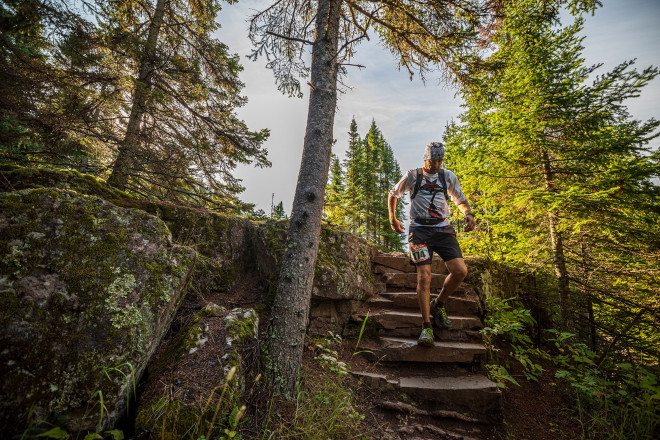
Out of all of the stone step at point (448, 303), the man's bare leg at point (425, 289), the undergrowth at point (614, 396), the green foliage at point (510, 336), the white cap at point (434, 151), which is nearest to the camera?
the undergrowth at point (614, 396)

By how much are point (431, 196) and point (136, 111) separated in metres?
7.64

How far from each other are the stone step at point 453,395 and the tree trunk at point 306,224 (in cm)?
145

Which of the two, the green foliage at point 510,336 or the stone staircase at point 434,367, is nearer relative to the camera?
the stone staircase at point 434,367

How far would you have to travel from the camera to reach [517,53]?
19.8 ft

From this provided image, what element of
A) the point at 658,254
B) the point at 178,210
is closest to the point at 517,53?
the point at 658,254

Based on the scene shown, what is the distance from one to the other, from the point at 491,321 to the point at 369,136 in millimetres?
20801

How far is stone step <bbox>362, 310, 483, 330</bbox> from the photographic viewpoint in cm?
431

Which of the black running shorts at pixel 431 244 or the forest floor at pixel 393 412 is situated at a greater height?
the black running shorts at pixel 431 244

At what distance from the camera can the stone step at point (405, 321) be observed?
431 centimetres

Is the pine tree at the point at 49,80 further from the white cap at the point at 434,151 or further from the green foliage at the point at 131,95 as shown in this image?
the white cap at the point at 434,151

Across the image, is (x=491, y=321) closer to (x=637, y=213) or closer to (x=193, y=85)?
(x=637, y=213)

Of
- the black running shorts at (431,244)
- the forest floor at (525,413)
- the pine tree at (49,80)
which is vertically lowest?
the forest floor at (525,413)

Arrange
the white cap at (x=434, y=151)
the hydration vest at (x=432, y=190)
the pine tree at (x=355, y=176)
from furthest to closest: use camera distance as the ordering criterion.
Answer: the pine tree at (x=355, y=176), the white cap at (x=434, y=151), the hydration vest at (x=432, y=190)

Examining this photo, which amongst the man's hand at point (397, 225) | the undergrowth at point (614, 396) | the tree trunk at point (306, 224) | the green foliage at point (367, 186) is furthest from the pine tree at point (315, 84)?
the green foliage at point (367, 186)
